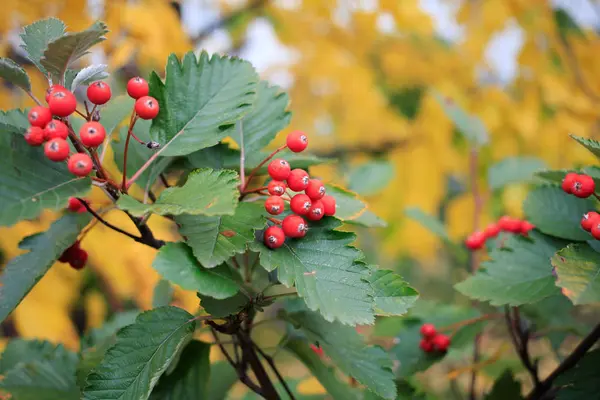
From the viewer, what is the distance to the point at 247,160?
69cm

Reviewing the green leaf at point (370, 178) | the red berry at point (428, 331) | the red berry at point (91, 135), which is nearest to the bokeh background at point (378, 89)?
the green leaf at point (370, 178)

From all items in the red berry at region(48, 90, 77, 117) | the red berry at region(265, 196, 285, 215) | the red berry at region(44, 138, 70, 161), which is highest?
the red berry at region(48, 90, 77, 117)

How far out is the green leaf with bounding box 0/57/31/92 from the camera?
1.67 feet

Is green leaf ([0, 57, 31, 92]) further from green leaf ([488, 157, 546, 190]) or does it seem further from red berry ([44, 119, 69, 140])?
green leaf ([488, 157, 546, 190])

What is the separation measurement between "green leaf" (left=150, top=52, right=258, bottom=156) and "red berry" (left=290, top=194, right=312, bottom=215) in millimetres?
117

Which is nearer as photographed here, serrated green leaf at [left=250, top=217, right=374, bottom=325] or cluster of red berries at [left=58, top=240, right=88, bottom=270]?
serrated green leaf at [left=250, top=217, right=374, bottom=325]

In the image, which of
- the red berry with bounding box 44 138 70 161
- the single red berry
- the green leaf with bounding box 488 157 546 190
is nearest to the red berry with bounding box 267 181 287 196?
the red berry with bounding box 44 138 70 161

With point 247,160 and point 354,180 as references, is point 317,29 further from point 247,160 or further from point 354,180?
point 247,160

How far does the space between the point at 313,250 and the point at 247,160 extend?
0.18m

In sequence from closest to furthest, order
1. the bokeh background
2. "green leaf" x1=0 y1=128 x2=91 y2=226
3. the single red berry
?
"green leaf" x1=0 y1=128 x2=91 y2=226, the single red berry, the bokeh background

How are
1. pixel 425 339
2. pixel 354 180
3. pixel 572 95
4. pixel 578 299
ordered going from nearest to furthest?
pixel 578 299, pixel 425 339, pixel 354 180, pixel 572 95

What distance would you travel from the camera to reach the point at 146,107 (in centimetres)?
57

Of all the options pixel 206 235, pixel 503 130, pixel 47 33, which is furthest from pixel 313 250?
pixel 503 130

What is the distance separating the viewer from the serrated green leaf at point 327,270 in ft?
1.68
